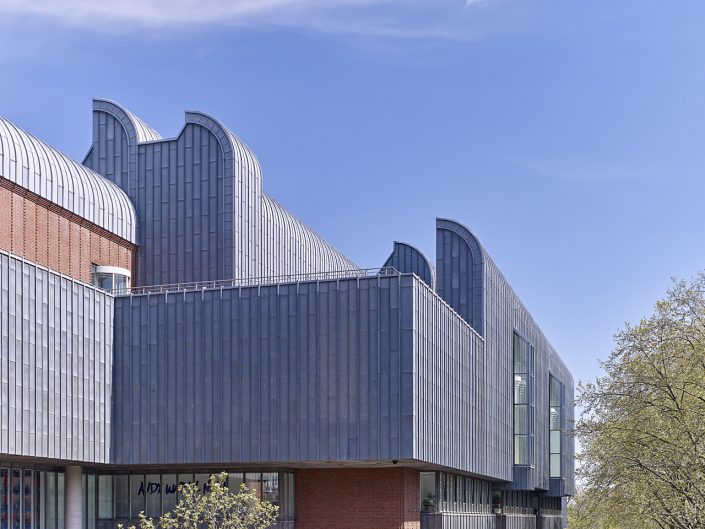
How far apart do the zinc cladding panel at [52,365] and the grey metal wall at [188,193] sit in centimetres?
817

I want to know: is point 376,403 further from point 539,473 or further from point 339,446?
point 539,473

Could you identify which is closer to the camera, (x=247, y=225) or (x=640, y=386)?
(x=640, y=386)

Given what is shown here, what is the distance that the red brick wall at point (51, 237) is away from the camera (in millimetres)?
44562

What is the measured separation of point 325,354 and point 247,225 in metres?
12.7

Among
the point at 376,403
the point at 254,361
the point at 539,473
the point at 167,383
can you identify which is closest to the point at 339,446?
the point at 376,403

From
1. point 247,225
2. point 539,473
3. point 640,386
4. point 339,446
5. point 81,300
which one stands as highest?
point 247,225

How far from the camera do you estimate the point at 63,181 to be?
4834 centimetres

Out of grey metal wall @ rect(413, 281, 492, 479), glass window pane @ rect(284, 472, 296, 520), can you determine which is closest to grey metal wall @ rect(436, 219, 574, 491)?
grey metal wall @ rect(413, 281, 492, 479)

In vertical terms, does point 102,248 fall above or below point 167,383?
above

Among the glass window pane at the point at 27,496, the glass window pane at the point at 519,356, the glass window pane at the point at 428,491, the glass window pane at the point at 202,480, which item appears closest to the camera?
the glass window pane at the point at 27,496

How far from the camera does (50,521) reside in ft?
148

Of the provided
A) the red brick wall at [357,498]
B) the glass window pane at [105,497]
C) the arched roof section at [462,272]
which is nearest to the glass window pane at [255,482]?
the red brick wall at [357,498]

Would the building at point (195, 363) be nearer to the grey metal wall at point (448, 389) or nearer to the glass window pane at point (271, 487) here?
the glass window pane at point (271, 487)

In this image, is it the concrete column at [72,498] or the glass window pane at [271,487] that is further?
the glass window pane at [271,487]
